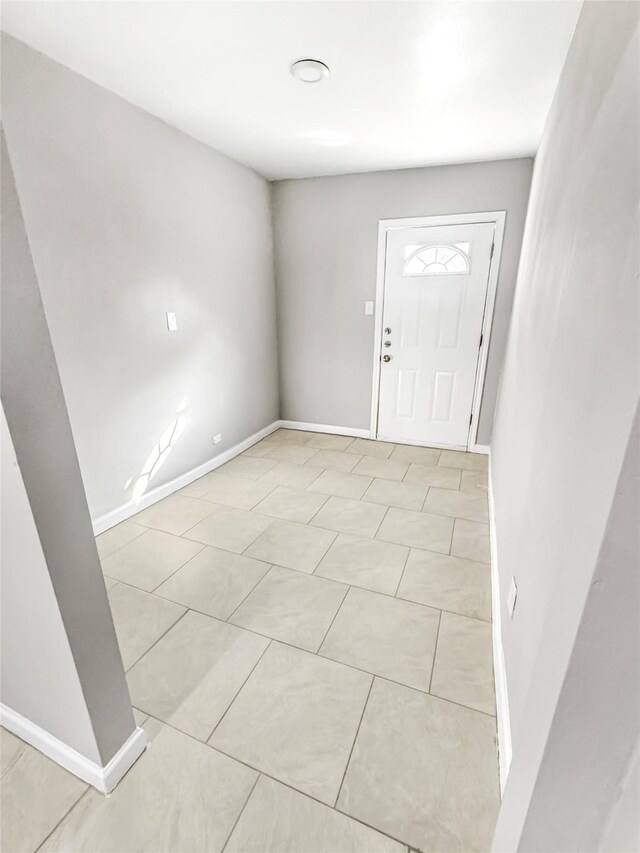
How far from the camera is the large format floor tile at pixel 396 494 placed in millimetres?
2691

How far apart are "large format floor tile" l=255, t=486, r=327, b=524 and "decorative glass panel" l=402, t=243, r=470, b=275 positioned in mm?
2189

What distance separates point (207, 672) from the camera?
1467 mm

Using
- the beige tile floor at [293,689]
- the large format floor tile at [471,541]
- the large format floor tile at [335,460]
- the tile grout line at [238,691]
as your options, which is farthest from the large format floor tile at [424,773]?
the large format floor tile at [335,460]

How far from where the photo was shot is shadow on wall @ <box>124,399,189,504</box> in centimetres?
259

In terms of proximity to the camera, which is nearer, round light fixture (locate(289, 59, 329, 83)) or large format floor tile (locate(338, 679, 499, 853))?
large format floor tile (locate(338, 679, 499, 853))

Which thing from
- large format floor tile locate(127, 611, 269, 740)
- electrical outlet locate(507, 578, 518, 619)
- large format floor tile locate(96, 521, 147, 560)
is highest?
electrical outlet locate(507, 578, 518, 619)

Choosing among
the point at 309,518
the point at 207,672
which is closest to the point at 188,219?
the point at 309,518

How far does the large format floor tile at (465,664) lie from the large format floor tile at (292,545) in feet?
2.45

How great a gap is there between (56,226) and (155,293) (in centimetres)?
66

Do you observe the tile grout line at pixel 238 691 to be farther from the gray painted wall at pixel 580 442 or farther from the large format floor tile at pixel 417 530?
the large format floor tile at pixel 417 530

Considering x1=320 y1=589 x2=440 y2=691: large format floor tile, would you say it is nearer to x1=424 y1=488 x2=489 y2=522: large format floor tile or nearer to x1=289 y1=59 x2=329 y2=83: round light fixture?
x1=424 y1=488 x2=489 y2=522: large format floor tile

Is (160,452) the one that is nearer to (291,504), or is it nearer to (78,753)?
(291,504)

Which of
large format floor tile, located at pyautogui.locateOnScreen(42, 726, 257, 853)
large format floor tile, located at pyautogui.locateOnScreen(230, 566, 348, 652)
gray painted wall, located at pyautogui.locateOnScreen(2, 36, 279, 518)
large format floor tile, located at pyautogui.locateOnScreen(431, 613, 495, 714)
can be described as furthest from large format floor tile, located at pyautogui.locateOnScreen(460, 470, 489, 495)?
large format floor tile, located at pyautogui.locateOnScreen(42, 726, 257, 853)

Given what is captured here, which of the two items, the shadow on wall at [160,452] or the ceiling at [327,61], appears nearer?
the ceiling at [327,61]
